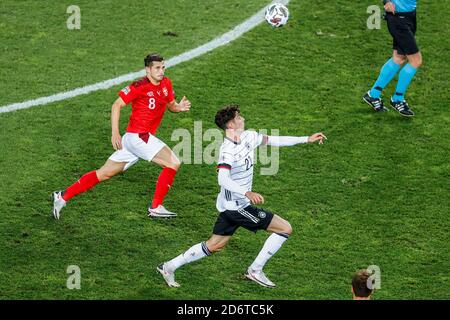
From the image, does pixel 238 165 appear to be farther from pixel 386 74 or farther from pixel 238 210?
pixel 386 74

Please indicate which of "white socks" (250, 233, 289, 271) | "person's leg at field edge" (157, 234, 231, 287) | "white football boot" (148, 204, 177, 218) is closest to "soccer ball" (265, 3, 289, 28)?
"white football boot" (148, 204, 177, 218)

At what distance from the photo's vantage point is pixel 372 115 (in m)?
18.8

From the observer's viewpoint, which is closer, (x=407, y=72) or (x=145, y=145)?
(x=145, y=145)

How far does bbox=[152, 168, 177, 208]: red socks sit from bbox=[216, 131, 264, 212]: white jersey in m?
1.65

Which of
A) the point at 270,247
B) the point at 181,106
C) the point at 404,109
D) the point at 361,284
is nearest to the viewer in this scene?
the point at 361,284

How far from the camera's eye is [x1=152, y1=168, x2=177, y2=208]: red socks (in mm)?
16109

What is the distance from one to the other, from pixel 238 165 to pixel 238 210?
21.8 inches

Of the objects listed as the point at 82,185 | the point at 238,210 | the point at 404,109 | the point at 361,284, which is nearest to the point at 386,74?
the point at 404,109

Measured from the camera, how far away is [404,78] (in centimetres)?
1850

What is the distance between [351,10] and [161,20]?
11.3 ft

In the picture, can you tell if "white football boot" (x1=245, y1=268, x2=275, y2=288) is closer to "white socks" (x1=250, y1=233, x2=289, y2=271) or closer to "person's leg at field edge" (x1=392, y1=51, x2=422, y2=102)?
"white socks" (x1=250, y1=233, x2=289, y2=271)

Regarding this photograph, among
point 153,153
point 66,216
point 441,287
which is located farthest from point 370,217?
point 66,216

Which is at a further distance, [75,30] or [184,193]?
[75,30]

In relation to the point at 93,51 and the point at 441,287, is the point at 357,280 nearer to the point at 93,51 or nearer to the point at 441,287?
the point at 441,287
